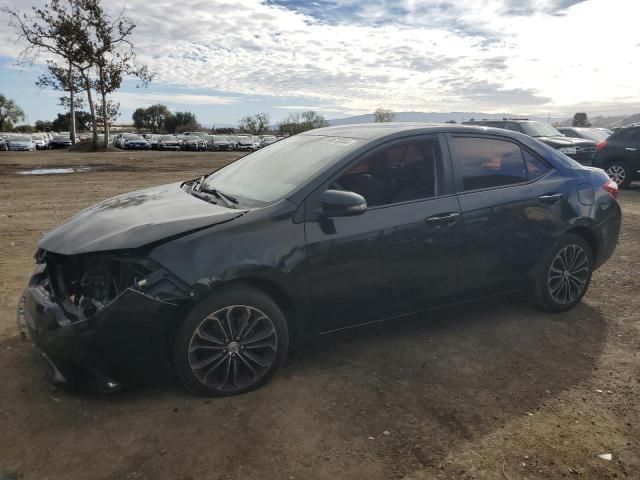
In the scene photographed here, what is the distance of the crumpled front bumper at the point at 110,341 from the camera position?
2877 mm

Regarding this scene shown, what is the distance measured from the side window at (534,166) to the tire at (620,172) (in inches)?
393

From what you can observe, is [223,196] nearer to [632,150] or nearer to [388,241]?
[388,241]

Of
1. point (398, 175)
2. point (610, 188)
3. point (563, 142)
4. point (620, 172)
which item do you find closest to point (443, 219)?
point (398, 175)

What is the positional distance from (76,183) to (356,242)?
43.4 feet

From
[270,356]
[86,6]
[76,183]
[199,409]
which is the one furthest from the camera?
[86,6]

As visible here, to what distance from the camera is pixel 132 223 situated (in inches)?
127

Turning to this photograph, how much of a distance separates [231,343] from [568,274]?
3.08 m

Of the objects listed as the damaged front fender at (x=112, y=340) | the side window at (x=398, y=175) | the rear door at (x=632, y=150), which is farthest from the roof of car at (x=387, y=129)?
the rear door at (x=632, y=150)

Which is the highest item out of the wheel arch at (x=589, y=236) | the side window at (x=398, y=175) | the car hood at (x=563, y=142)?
the car hood at (x=563, y=142)

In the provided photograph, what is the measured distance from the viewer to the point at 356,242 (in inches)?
137

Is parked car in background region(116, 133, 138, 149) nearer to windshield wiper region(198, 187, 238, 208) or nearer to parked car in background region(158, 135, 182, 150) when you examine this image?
parked car in background region(158, 135, 182, 150)

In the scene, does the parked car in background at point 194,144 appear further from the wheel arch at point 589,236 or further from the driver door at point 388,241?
the driver door at point 388,241

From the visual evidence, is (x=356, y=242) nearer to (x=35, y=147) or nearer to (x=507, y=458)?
(x=507, y=458)

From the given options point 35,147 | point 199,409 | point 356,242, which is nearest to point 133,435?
point 199,409
